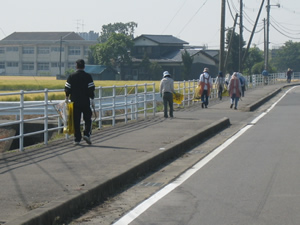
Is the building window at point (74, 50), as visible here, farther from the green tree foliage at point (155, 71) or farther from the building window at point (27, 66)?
the green tree foliage at point (155, 71)

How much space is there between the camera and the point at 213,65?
86.6 metres

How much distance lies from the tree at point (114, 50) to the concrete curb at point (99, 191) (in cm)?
6774

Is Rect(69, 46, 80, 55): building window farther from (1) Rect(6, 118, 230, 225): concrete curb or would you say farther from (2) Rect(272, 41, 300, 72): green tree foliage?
(1) Rect(6, 118, 230, 225): concrete curb

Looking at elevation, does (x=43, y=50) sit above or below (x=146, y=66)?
above

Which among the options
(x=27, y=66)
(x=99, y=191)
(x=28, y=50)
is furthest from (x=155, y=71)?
(x=99, y=191)

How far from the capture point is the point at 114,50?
82.0m

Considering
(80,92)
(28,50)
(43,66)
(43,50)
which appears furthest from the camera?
(43,66)

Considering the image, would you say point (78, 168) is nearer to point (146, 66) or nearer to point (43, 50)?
point (146, 66)

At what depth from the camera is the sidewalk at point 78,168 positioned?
7559mm

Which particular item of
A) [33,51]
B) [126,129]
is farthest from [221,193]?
[33,51]

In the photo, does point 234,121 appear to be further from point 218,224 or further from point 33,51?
point 33,51

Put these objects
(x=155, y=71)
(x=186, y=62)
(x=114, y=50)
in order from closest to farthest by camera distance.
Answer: (x=186, y=62)
(x=155, y=71)
(x=114, y=50)

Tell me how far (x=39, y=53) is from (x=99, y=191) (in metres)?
90.7

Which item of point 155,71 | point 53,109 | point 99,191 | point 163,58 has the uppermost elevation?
point 163,58
